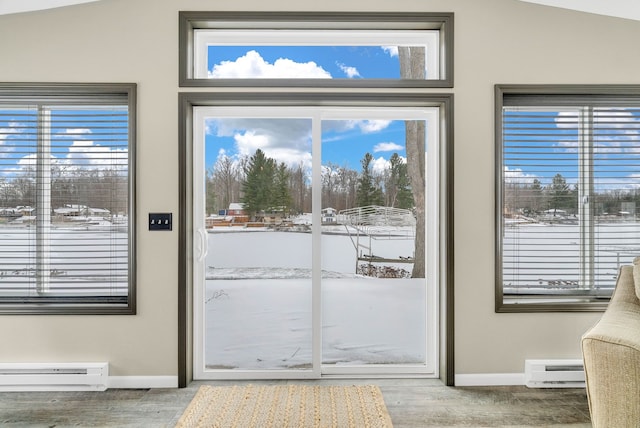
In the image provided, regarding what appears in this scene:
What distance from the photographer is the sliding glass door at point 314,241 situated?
3.10m

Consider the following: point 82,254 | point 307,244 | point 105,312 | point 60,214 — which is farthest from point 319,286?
point 60,214

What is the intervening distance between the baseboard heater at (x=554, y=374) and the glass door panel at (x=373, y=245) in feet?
2.36

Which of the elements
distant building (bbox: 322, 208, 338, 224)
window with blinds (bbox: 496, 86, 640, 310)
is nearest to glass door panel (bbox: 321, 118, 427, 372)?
distant building (bbox: 322, 208, 338, 224)

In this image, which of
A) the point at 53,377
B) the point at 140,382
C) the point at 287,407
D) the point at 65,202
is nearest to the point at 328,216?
the point at 287,407

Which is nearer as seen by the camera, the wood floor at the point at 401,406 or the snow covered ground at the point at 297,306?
the wood floor at the point at 401,406

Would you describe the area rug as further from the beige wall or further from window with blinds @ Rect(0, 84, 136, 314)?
window with blinds @ Rect(0, 84, 136, 314)

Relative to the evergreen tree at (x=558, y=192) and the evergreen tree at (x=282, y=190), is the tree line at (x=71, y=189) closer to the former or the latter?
the evergreen tree at (x=282, y=190)

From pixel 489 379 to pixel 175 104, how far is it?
2.85 metres

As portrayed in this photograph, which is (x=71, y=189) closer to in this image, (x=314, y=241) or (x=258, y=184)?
(x=258, y=184)

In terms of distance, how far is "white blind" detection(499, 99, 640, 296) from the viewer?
3072mm

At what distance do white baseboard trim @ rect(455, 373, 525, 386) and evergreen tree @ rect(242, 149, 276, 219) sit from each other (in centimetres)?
180

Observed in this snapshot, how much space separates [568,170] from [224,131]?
2.47 meters

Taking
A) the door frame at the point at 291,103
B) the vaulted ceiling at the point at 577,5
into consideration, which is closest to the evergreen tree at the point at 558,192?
the door frame at the point at 291,103

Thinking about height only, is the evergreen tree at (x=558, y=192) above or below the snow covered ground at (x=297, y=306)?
above
